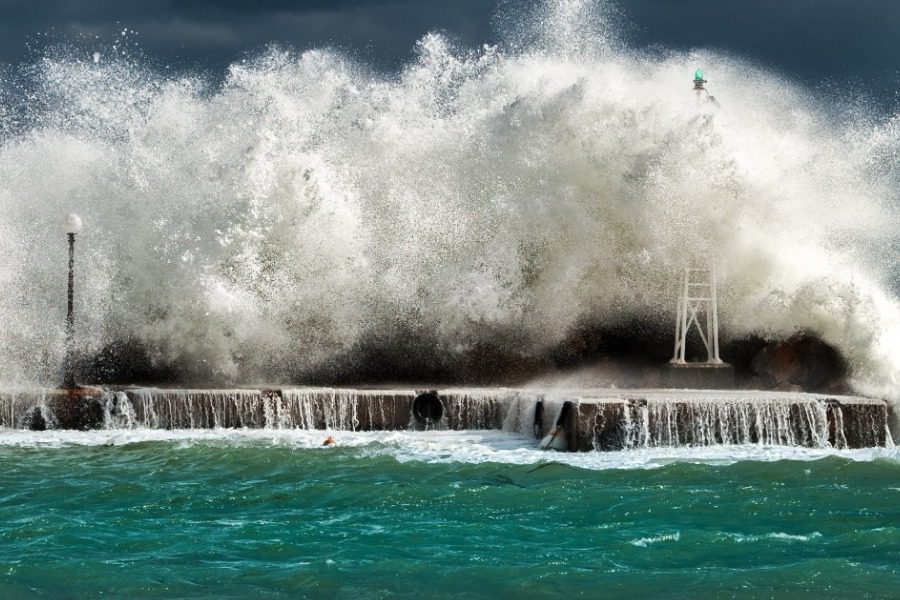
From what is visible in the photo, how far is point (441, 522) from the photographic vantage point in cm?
713

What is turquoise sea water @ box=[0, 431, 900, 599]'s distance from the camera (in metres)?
5.77

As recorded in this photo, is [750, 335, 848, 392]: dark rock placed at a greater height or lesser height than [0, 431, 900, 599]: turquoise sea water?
greater

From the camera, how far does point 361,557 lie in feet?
20.5

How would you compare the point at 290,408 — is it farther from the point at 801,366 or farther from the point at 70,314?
the point at 801,366

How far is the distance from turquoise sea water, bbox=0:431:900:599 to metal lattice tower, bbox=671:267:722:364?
10.5ft

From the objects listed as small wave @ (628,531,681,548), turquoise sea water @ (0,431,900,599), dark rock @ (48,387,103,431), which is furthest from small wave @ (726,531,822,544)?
dark rock @ (48,387,103,431)

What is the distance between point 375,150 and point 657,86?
12.7ft

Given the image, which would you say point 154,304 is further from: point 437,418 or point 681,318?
point 681,318

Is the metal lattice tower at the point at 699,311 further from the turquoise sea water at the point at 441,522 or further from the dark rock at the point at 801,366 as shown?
the turquoise sea water at the point at 441,522

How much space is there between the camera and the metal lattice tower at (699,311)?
13.1m

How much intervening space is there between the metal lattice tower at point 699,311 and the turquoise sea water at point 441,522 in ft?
10.5

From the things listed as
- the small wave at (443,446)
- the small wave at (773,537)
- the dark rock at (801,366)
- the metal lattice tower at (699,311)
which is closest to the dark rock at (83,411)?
the small wave at (443,446)

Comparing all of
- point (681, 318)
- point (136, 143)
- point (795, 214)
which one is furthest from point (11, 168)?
point (795, 214)

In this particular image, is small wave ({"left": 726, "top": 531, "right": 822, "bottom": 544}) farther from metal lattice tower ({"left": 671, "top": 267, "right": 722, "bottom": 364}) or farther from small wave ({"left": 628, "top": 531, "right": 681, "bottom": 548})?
metal lattice tower ({"left": 671, "top": 267, "right": 722, "bottom": 364})
